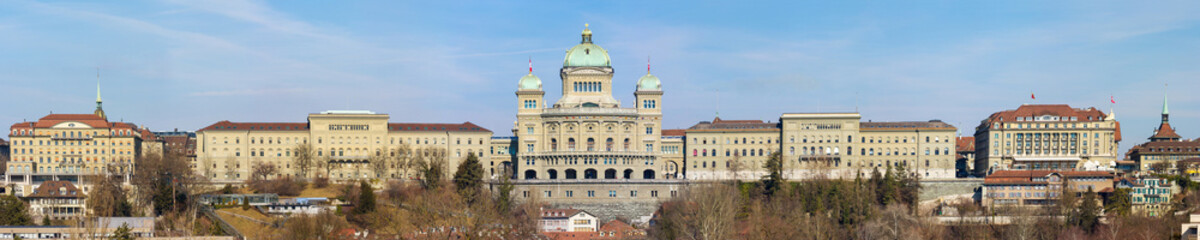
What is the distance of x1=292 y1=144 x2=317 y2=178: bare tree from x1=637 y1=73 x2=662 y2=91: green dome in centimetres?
3389

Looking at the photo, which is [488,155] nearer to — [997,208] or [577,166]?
[577,166]

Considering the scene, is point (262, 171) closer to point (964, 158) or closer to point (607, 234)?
point (607, 234)

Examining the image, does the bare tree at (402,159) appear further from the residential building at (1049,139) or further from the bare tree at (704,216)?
the residential building at (1049,139)

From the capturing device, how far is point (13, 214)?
4685 inches

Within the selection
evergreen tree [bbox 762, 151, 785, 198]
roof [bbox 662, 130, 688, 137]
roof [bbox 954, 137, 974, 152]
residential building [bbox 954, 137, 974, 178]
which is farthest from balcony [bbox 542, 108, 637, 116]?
roof [bbox 954, 137, 974, 152]

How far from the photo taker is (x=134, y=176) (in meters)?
139

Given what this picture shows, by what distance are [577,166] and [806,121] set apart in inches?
935

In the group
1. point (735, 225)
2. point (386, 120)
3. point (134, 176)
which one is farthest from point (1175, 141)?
point (134, 176)

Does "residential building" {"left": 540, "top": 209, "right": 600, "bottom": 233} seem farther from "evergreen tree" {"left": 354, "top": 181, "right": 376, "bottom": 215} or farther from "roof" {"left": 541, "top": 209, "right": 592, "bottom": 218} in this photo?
"evergreen tree" {"left": 354, "top": 181, "right": 376, "bottom": 215}

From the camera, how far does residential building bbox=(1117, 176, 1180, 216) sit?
126688 mm

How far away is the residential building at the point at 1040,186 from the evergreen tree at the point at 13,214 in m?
80.2

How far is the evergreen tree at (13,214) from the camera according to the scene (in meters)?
118

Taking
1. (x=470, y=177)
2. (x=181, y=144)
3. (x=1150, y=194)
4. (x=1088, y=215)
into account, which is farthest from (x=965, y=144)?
(x=181, y=144)

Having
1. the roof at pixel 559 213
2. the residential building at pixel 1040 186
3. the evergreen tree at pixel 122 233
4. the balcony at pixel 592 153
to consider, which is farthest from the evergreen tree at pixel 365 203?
the residential building at pixel 1040 186
